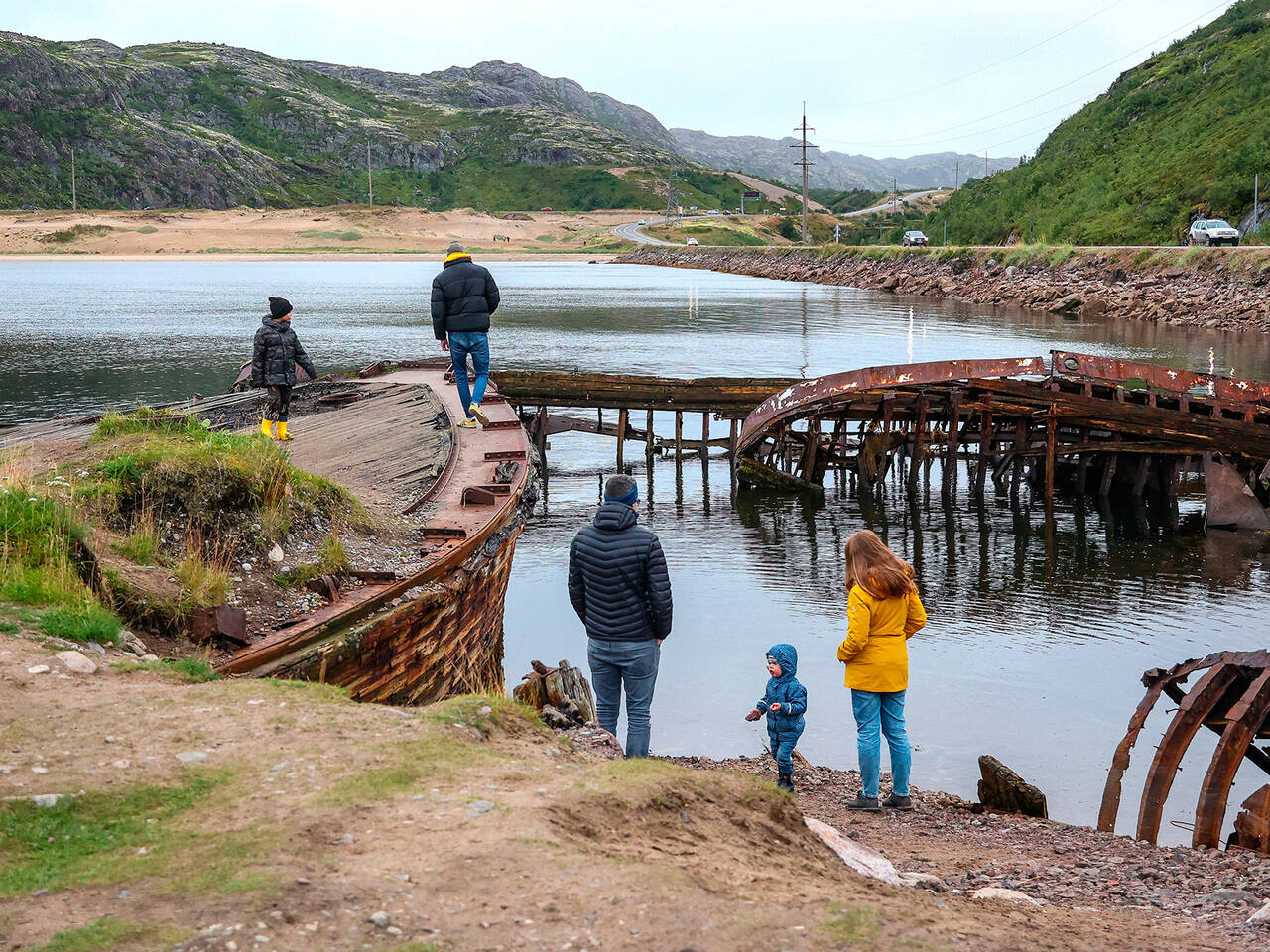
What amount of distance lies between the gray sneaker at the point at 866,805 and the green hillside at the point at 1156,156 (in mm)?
54339

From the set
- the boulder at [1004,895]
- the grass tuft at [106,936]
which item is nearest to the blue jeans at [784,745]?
the boulder at [1004,895]

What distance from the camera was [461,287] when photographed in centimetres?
1379

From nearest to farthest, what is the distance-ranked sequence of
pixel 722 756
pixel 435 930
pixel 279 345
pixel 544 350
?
1. pixel 435 930
2. pixel 722 756
3. pixel 279 345
4. pixel 544 350

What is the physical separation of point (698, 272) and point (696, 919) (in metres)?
113

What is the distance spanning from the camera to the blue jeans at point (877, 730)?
294 inches

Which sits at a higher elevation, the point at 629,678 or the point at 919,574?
the point at 629,678

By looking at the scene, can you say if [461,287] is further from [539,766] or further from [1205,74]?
[1205,74]

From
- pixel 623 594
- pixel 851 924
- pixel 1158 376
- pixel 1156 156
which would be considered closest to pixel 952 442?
pixel 1158 376

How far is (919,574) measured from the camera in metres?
17.6

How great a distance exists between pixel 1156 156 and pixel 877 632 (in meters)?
67.3

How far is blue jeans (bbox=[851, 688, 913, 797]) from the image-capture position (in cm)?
747

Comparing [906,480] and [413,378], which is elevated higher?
[413,378]

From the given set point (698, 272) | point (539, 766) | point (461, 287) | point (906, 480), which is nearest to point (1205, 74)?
point (698, 272)

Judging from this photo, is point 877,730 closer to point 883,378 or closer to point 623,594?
point 623,594
